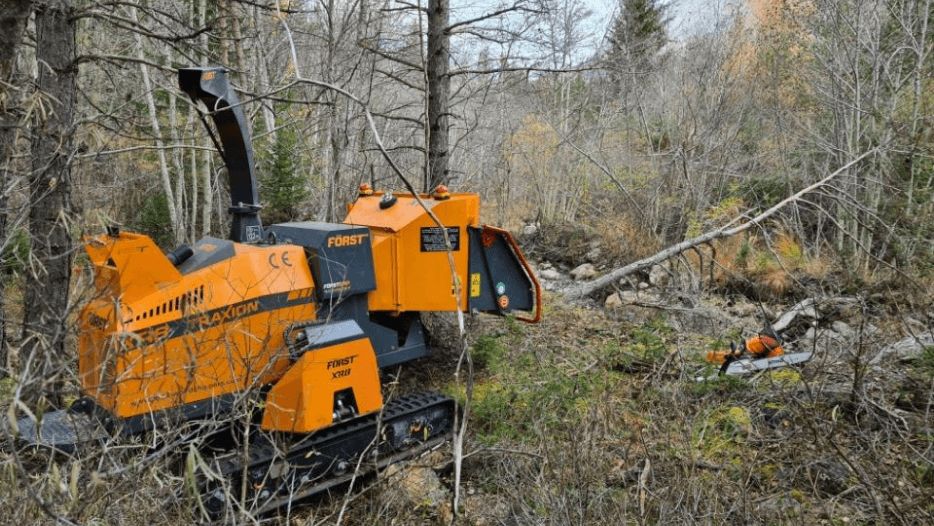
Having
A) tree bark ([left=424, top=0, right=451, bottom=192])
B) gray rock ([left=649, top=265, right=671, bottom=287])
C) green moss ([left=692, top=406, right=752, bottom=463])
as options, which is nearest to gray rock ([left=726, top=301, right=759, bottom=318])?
gray rock ([left=649, top=265, right=671, bottom=287])

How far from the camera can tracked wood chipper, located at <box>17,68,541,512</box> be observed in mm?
3895

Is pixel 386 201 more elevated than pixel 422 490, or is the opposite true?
pixel 386 201

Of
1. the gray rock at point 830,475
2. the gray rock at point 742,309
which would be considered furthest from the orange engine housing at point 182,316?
the gray rock at point 742,309

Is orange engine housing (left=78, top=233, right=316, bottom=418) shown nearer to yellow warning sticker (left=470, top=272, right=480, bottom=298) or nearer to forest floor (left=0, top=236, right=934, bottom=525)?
forest floor (left=0, top=236, right=934, bottom=525)

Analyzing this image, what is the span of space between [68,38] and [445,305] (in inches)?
142

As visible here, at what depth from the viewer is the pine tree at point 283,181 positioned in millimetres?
12602

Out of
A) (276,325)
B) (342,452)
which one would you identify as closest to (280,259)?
(276,325)

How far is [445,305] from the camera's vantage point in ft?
18.2

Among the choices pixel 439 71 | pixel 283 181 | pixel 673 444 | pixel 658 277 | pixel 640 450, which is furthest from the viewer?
pixel 283 181

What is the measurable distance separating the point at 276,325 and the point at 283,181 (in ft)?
29.1

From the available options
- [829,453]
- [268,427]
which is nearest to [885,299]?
[829,453]

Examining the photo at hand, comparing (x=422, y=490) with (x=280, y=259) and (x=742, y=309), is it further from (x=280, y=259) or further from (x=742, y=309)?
(x=742, y=309)

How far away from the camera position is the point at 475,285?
585cm

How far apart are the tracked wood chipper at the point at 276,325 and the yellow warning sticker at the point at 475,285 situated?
0.06ft
